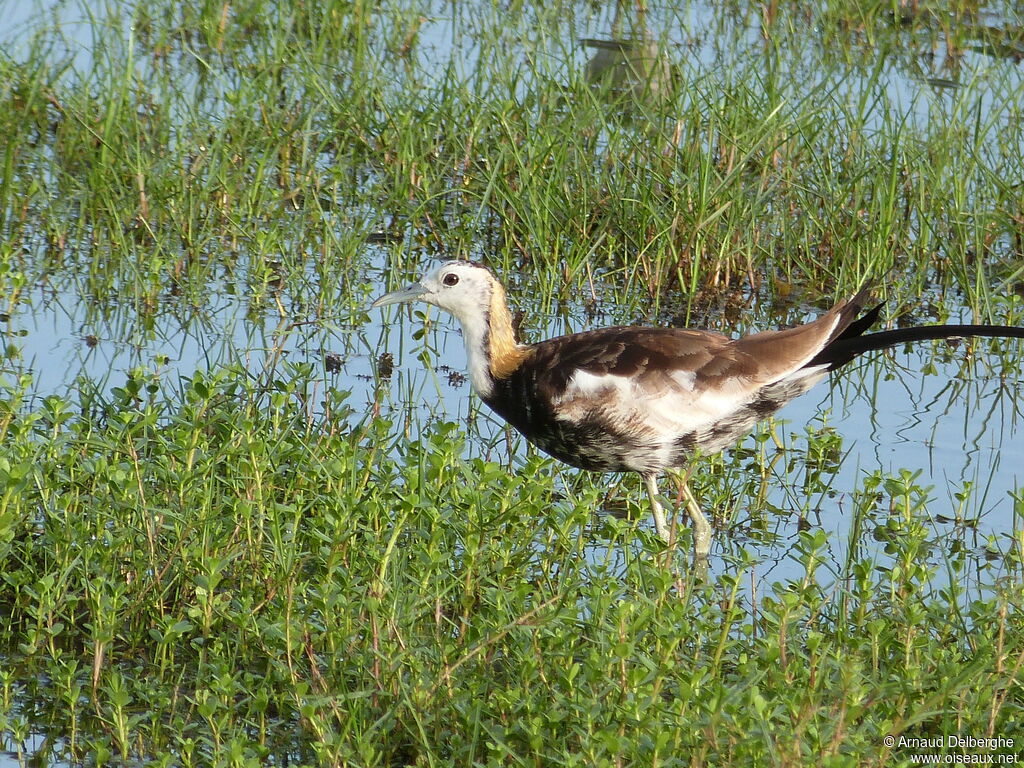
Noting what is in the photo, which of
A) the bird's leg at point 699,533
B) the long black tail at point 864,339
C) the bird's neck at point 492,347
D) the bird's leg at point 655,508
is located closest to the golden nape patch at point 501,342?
the bird's neck at point 492,347

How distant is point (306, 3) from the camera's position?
31.4ft

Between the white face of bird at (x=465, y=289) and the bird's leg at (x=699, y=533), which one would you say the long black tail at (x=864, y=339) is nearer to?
the bird's leg at (x=699, y=533)

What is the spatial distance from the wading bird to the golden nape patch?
0.15 ft

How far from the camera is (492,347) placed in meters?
5.46

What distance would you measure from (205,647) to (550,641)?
102cm

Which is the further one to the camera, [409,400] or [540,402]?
[409,400]

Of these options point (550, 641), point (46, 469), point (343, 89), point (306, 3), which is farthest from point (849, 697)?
point (306, 3)

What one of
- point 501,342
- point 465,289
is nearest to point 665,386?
point 501,342

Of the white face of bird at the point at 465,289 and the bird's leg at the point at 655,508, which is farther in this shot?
the white face of bird at the point at 465,289

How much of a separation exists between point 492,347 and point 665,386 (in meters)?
0.68

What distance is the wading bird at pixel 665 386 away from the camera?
16.7 feet

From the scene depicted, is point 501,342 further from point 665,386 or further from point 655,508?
point 655,508

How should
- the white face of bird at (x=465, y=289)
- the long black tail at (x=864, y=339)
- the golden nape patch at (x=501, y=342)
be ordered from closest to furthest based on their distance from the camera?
the long black tail at (x=864, y=339) < the golden nape patch at (x=501, y=342) < the white face of bird at (x=465, y=289)

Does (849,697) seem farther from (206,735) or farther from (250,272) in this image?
(250,272)
